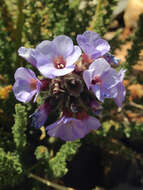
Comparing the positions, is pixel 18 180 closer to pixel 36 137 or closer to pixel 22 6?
pixel 36 137

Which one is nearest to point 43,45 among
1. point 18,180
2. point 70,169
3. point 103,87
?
point 103,87

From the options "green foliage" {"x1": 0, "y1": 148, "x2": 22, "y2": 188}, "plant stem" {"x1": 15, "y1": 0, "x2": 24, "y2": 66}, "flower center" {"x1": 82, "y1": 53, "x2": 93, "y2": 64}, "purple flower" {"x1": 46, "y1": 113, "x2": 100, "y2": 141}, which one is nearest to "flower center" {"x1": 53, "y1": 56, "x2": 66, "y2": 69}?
"flower center" {"x1": 82, "y1": 53, "x2": 93, "y2": 64}

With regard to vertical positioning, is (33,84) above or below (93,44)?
A: below

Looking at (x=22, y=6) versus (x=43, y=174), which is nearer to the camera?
(x=22, y=6)

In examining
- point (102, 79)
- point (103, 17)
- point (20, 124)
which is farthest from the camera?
point (103, 17)

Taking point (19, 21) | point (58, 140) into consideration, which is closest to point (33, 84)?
point (19, 21)

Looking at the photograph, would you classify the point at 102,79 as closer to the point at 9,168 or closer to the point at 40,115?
the point at 40,115

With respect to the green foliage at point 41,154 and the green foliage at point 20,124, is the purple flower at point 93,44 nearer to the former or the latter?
the green foliage at point 20,124

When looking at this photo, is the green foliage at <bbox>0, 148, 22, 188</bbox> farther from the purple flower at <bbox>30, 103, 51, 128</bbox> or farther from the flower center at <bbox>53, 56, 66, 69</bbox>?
the flower center at <bbox>53, 56, 66, 69</bbox>

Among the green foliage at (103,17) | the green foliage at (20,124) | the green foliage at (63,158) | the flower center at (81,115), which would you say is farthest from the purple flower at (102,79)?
the green foliage at (103,17)
